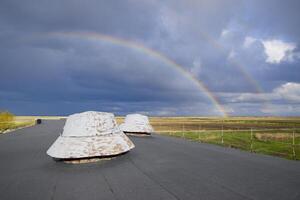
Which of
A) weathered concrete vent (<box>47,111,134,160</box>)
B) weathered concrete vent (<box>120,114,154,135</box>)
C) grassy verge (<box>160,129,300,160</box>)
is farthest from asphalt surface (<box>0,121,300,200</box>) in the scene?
weathered concrete vent (<box>120,114,154,135</box>)

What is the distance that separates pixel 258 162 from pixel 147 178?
4.89 m

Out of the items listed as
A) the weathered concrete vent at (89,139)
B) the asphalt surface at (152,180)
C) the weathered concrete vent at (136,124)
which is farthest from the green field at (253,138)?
the weathered concrete vent at (89,139)

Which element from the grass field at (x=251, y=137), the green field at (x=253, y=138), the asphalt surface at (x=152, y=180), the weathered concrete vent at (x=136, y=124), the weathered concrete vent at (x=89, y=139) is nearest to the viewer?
the asphalt surface at (x=152, y=180)

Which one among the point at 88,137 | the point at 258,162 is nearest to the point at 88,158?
the point at 88,137

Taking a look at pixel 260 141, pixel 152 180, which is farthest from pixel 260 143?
pixel 152 180

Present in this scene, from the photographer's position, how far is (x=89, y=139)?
10039 mm

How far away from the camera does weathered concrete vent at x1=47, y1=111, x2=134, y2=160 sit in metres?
9.72

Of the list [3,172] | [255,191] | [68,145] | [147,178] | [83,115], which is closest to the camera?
[255,191]

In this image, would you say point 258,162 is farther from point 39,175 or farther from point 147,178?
point 39,175

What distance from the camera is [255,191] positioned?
6.05 meters

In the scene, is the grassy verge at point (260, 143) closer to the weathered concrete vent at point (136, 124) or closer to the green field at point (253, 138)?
the green field at point (253, 138)

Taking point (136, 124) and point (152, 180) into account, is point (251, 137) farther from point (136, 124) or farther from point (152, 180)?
point (152, 180)

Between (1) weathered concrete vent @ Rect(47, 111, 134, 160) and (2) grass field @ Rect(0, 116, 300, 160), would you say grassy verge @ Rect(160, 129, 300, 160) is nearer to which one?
(2) grass field @ Rect(0, 116, 300, 160)

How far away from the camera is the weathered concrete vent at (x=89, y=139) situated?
31.9ft
